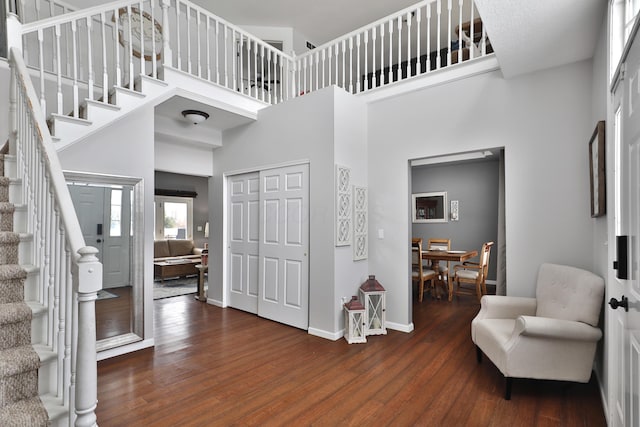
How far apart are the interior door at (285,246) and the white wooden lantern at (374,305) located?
74cm

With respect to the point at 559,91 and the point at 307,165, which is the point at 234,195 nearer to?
the point at 307,165

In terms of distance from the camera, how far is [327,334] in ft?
12.2

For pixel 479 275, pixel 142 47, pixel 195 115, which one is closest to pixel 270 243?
pixel 195 115

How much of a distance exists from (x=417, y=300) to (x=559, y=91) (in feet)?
11.9

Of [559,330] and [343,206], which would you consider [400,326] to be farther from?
[559,330]

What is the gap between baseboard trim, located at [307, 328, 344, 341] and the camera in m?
3.67

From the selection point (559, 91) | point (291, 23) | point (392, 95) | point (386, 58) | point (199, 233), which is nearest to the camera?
point (559, 91)

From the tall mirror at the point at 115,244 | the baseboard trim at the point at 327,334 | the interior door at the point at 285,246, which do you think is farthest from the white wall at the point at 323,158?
the tall mirror at the point at 115,244

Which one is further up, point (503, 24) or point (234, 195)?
point (503, 24)

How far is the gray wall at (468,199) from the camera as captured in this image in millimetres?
6449

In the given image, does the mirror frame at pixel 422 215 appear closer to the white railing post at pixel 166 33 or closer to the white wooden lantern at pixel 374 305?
the white wooden lantern at pixel 374 305

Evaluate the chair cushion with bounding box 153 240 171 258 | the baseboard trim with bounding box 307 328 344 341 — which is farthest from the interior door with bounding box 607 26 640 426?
the chair cushion with bounding box 153 240 171 258

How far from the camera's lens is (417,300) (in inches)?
215

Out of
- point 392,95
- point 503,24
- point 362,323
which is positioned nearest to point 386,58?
point 392,95
